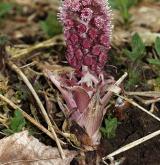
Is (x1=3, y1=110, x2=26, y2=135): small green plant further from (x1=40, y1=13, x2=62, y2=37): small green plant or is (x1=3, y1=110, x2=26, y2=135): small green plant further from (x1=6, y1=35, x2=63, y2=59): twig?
(x1=40, y1=13, x2=62, y2=37): small green plant

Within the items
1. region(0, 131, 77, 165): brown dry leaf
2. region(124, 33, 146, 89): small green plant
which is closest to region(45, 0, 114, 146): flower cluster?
region(0, 131, 77, 165): brown dry leaf

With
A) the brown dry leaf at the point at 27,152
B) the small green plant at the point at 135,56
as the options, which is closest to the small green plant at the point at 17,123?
the brown dry leaf at the point at 27,152

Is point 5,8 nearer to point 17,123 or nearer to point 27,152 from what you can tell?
point 17,123

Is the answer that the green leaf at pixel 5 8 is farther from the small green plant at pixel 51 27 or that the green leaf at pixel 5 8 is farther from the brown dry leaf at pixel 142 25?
the brown dry leaf at pixel 142 25

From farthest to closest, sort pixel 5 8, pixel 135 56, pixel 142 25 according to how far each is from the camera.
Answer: pixel 142 25, pixel 5 8, pixel 135 56

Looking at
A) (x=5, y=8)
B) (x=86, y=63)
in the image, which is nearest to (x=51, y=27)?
(x=5, y=8)

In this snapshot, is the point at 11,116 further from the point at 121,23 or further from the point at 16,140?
the point at 121,23
